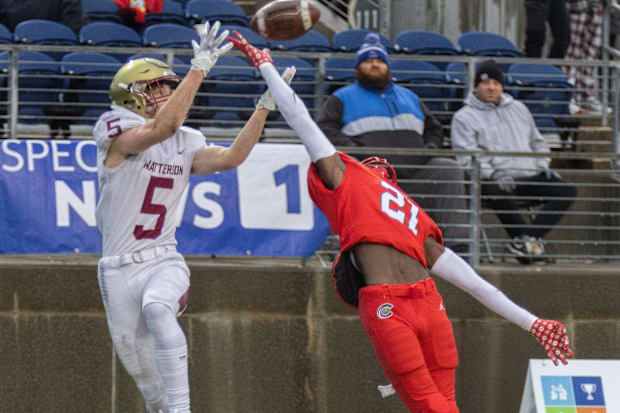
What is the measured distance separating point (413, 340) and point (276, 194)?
9.00 ft

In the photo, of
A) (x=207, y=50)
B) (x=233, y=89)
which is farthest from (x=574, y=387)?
(x=233, y=89)

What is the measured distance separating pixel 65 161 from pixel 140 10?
143 inches

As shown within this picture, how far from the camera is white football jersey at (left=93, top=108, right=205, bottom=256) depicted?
17.8ft

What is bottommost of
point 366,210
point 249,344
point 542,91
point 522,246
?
point 249,344

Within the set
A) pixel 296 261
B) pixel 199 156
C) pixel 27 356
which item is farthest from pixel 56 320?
pixel 199 156

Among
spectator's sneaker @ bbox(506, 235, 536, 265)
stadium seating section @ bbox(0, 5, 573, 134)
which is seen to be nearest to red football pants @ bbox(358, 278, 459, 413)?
spectator's sneaker @ bbox(506, 235, 536, 265)

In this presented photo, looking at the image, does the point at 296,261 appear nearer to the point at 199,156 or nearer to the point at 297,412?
the point at 297,412

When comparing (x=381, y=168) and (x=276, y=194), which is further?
(x=276, y=194)

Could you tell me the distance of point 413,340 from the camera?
4816 mm

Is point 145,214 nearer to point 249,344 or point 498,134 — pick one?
point 249,344

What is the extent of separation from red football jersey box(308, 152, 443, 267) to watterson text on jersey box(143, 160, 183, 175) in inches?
34.5

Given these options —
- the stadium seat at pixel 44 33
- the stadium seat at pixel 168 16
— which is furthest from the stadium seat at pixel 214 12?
the stadium seat at pixel 44 33

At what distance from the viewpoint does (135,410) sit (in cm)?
741

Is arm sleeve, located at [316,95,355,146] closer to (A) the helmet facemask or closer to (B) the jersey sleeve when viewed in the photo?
(A) the helmet facemask
